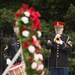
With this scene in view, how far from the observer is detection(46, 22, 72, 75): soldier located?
25.0ft

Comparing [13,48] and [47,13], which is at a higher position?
[47,13]

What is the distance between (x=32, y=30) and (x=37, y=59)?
32 centimetres

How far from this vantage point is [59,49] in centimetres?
775

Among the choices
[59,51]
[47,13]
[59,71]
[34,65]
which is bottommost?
[59,71]

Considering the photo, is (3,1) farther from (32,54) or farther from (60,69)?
(32,54)

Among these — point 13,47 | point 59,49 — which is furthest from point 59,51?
point 13,47

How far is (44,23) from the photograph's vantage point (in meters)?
13.3

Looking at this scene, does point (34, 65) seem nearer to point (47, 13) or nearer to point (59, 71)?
point (59, 71)

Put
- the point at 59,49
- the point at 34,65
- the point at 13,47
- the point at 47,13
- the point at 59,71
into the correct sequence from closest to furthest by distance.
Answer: the point at 34,65, the point at 59,49, the point at 59,71, the point at 13,47, the point at 47,13

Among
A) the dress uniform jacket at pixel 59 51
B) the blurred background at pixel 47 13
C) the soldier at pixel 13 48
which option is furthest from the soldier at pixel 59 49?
the blurred background at pixel 47 13

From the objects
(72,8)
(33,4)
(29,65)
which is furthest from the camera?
(33,4)

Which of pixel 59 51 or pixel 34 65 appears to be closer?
pixel 34 65

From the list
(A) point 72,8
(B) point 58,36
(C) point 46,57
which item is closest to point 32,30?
(B) point 58,36

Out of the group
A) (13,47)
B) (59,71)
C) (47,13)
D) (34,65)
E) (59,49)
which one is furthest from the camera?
(47,13)
